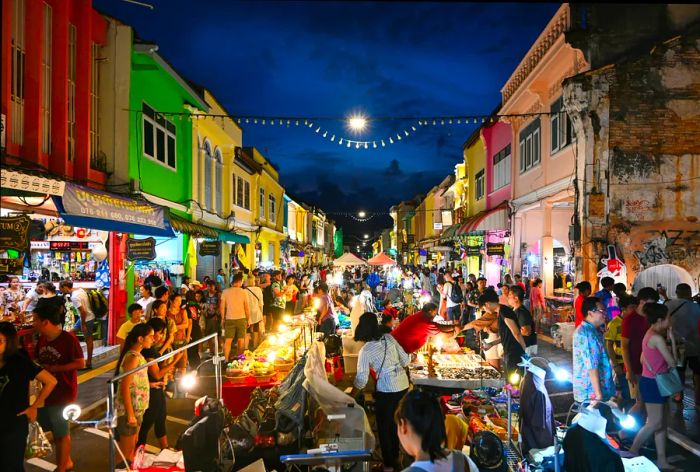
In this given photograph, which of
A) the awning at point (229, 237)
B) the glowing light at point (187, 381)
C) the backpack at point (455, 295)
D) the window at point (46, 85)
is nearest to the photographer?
the glowing light at point (187, 381)

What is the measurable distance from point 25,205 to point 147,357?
4359 mm

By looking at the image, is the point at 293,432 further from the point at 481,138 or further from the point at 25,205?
the point at 481,138

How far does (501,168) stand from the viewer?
22.0 meters

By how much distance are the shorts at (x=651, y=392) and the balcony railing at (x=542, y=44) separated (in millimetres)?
8456

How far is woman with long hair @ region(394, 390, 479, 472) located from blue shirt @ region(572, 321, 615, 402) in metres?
4.05

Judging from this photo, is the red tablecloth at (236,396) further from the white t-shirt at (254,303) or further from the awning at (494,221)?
the awning at (494,221)

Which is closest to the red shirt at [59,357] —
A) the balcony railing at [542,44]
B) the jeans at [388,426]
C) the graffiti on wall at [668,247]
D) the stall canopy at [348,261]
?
the jeans at [388,426]

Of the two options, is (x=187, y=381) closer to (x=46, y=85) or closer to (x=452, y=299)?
(x=46, y=85)

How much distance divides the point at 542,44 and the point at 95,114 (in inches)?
530

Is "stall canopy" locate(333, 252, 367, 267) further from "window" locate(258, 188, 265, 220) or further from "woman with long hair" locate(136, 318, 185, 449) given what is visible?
"woman with long hair" locate(136, 318, 185, 449)

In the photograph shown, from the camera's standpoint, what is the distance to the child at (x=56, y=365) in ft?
18.4

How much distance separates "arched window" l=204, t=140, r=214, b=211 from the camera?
19672 millimetres

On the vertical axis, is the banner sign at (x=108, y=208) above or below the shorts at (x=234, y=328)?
above

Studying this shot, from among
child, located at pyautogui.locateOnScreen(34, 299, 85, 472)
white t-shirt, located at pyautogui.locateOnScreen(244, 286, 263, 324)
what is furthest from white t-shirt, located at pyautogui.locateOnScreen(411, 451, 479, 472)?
white t-shirt, located at pyautogui.locateOnScreen(244, 286, 263, 324)
